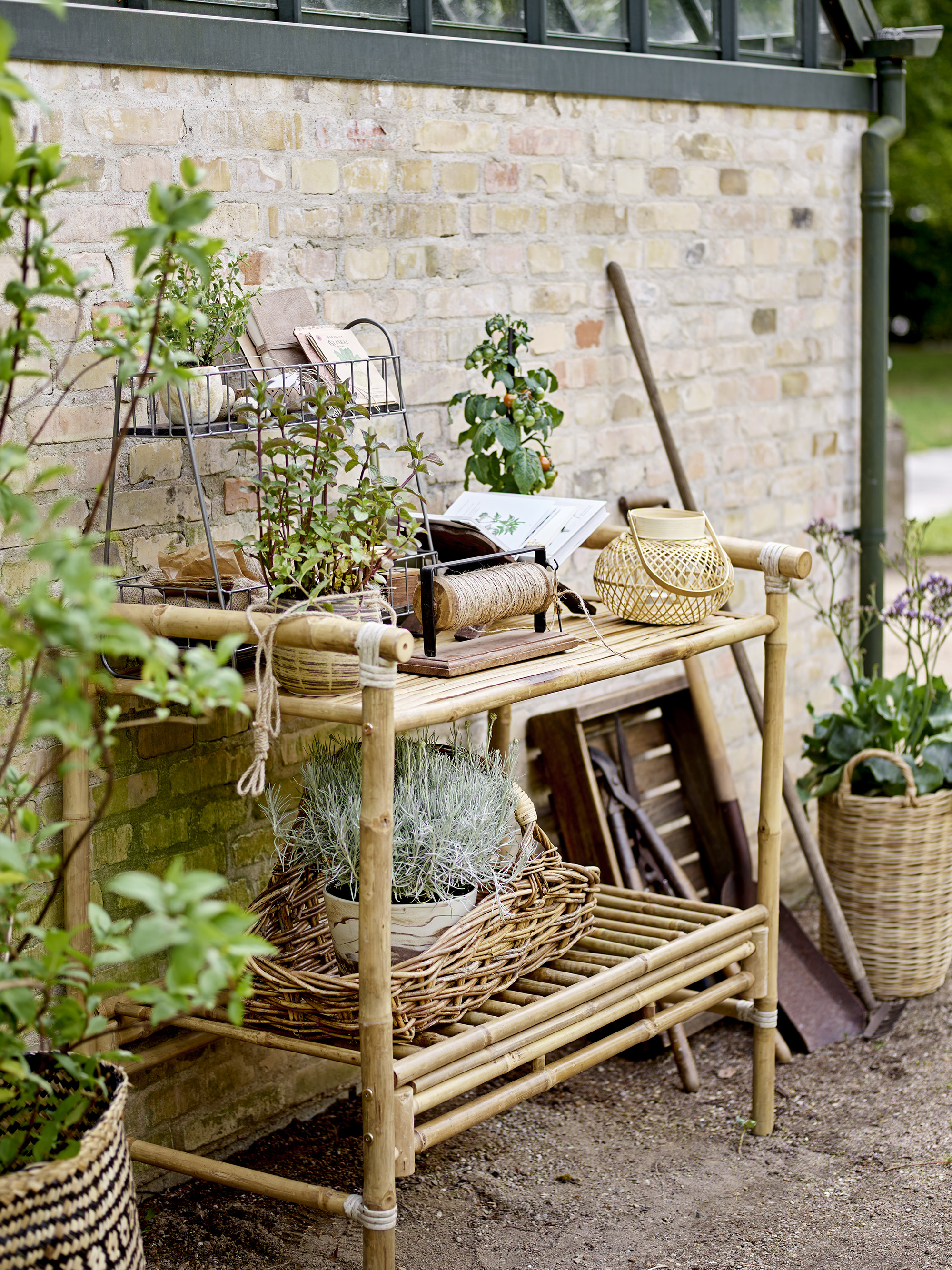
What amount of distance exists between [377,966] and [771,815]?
1.11m

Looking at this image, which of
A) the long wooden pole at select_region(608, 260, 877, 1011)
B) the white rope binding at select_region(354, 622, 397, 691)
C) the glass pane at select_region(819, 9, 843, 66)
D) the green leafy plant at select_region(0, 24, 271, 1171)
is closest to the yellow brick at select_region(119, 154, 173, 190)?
the green leafy plant at select_region(0, 24, 271, 1171)

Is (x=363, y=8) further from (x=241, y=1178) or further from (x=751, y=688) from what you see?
(x=241, y=1178)

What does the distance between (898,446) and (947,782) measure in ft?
18.3

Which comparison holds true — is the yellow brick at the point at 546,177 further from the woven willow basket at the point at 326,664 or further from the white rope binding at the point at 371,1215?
the white rope binding at the point at 371,1215

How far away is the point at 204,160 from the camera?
2.54 metres

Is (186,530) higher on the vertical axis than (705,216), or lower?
lower

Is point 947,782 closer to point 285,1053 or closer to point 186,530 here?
point 285,1053

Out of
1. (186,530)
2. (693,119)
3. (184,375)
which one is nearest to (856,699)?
(693,119)

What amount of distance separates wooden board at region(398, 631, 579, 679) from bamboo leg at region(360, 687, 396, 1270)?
21cm

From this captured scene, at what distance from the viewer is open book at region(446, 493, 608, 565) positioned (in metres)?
2.48

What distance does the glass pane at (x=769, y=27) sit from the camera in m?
3.96

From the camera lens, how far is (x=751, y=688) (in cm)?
366

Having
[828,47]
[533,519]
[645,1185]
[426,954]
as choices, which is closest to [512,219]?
[533,519]

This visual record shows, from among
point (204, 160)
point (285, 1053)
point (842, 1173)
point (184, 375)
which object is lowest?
point (842, 1173)
